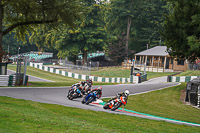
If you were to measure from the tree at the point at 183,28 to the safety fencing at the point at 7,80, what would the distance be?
1409 centimetres

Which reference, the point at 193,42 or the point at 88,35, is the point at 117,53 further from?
the point at 193,42

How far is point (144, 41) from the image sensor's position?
3155 inches

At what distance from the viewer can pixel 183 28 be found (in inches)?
989

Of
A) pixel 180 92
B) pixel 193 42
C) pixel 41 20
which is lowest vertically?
pixel 180 92

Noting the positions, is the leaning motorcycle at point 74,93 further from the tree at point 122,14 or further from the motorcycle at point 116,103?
the tree at point 122,14

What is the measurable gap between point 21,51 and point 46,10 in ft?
217

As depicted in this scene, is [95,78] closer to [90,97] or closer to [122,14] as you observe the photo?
[90,97]

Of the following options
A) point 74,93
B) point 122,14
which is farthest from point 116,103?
point 122,14

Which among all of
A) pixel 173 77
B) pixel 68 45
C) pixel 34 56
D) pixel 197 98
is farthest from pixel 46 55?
pixel 197 98

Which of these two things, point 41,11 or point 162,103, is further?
point 41,11

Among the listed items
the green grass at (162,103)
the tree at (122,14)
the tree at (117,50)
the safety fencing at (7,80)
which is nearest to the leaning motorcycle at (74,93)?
the green grass at (162,103)

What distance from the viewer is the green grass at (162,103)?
55.8ft

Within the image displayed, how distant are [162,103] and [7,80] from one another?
12.4 meters

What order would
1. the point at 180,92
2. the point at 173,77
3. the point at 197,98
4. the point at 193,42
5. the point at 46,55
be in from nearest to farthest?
the point at 197,98, the point at 193,42, the point at 180,92, the point at 173,77, the point at 46,55
